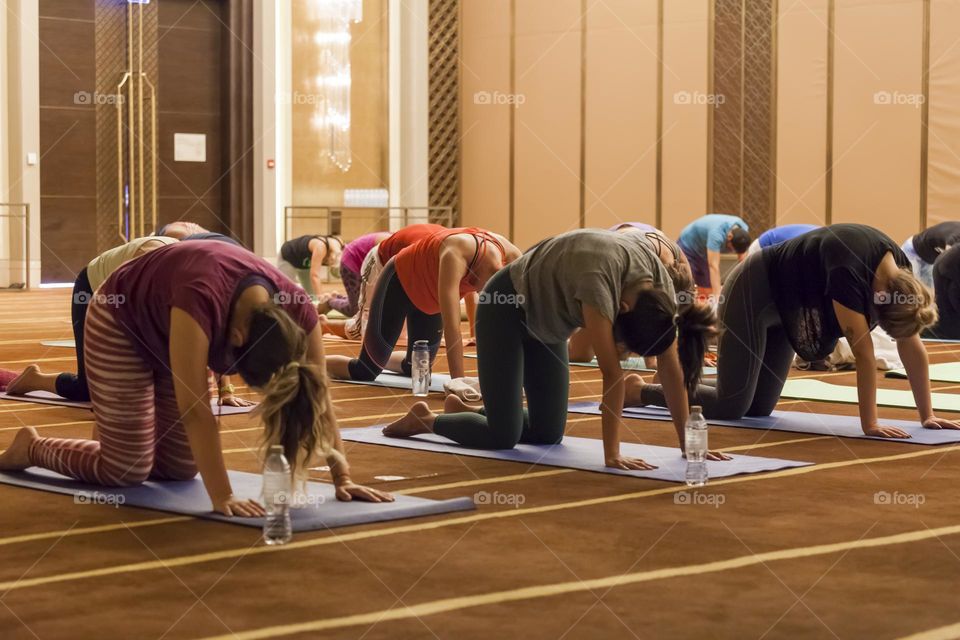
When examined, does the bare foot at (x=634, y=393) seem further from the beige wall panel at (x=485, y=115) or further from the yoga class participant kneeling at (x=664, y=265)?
the beige wall panel at (x=485, y=115)

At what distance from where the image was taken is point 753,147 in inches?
497

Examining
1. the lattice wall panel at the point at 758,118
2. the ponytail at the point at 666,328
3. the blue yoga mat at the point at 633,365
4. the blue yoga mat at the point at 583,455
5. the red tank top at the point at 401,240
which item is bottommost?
the blue yoga mat at the point at 633,365

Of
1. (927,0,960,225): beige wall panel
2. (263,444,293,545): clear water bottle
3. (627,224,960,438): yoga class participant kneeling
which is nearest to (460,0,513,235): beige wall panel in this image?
(927,0,960,225): beige wall panel

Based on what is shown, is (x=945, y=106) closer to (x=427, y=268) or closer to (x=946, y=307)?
(x=946, y=307)

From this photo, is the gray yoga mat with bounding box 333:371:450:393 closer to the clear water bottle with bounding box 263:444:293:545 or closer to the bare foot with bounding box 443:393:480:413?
the bare foot with bounding box 443:393:480:413

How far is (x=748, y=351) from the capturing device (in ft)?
16.4

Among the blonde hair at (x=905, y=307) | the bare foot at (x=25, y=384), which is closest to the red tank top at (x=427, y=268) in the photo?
the bare foot at (x=25, y=384)

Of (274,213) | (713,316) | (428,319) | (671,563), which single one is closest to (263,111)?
(274,213)

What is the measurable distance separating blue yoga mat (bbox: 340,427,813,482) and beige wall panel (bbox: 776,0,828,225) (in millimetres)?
8174

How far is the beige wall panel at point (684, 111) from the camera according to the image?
42.1ft

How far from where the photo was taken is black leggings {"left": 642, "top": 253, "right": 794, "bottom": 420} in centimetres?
496

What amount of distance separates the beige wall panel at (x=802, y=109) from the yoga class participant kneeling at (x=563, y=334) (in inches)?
326

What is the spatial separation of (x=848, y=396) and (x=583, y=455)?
212 cm

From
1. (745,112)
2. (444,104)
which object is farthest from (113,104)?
(745,112)
